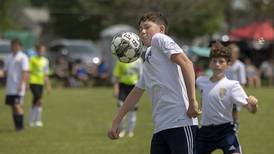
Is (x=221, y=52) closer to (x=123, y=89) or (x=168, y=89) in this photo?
(x=168, y=89)

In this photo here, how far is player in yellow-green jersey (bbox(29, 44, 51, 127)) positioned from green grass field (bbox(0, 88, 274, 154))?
1.20 feet

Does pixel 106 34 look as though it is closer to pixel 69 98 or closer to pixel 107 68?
pixel 107 68

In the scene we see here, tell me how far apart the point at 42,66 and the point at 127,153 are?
667cm

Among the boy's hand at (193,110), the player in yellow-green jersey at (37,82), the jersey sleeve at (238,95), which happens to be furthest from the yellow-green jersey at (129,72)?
the boy's hand at (193,110)

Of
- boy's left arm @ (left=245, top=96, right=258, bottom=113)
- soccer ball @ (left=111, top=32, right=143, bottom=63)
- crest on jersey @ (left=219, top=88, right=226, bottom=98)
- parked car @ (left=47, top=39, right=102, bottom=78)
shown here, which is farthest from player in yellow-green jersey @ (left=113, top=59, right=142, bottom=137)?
parked car @ (left=47, top=39, right=102, bottom=78)

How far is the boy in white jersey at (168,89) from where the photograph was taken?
6758 mm

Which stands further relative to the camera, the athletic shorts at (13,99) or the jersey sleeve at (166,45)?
the athletic shorts at (13,99)

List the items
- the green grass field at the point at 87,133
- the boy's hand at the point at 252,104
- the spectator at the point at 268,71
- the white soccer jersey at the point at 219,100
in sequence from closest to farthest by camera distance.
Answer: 1. the boy's hand at the point at 252,104
2. the white soccer jersey at the point at 219,100
3. the green grass field at the point at 87,133
4. the spectator at the point at 268,71

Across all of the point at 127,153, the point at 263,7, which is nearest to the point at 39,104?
the point at 127,153

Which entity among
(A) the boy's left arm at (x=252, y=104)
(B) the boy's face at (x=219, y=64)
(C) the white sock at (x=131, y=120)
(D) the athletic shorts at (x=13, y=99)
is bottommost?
(C) the white sock at (x=131, y=120)

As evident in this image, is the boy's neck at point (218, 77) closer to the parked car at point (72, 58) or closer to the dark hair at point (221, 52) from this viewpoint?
the dark hair at point (221, 52)

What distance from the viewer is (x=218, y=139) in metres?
8.43

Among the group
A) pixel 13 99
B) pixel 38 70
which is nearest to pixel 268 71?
pixel 38 70

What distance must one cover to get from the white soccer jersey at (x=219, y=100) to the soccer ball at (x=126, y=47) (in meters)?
1.16
